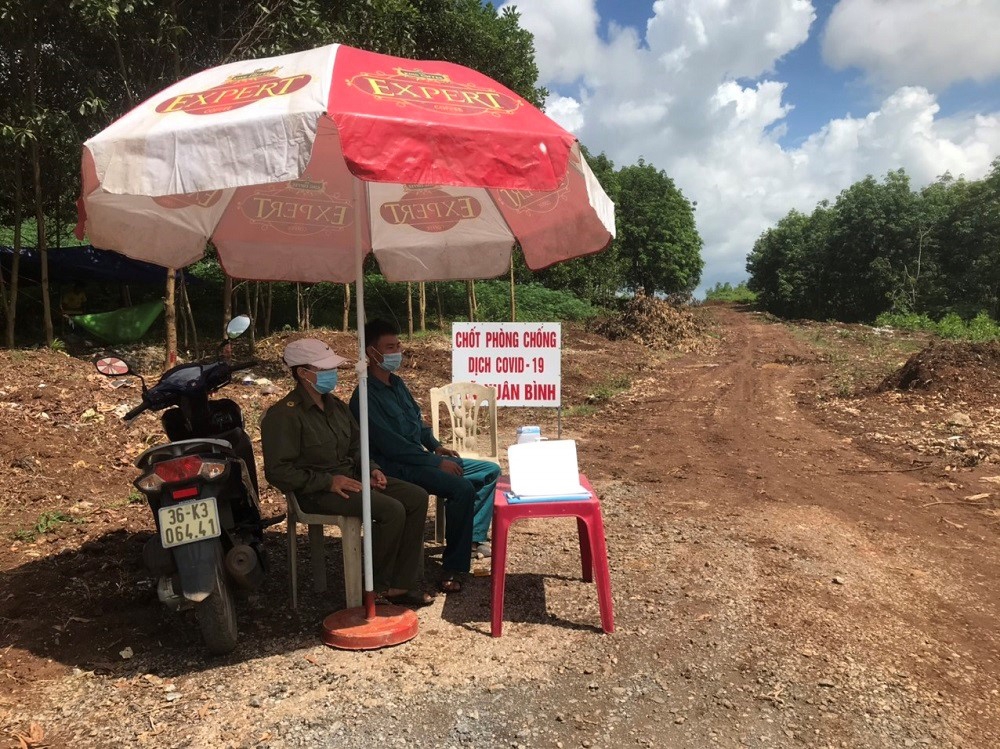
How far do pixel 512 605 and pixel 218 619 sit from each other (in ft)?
5.18

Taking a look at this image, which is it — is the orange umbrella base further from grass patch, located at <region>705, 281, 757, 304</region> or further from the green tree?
grass patch, located at <region>705, 281, 757, 304</region>

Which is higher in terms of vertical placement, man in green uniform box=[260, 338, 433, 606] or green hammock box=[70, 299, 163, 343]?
green hammock box=[70, 299, 163, 343]

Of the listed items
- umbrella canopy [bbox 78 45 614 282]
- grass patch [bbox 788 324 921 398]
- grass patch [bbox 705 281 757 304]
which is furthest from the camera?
grass patch [bbox 705 281 757 304]

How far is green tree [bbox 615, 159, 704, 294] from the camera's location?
46719mm

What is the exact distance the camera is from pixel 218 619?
324 centimetres

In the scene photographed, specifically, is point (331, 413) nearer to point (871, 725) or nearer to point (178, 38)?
point (871, 725)

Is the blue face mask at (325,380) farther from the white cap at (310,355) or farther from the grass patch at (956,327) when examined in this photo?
the grass patch at (956,327)

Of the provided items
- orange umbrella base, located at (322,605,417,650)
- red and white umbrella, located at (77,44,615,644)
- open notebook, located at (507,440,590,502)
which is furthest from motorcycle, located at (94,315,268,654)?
open notebook, located at (507,440,590,502)

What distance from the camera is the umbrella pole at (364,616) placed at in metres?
3.41

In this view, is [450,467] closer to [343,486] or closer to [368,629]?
[343,486]

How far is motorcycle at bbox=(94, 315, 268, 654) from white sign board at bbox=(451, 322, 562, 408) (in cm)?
310

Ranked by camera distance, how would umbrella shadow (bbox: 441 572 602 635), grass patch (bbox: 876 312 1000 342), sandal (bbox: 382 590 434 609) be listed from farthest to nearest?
grass patch (bbox: 876 312 1000 342) → sandal (bbox: 382 590 434 609) → umbrella shadow (bbox: 441 572 602 635)

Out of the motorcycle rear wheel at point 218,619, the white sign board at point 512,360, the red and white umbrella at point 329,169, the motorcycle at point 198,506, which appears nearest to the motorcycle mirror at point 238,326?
the motorcycle at point 198,506

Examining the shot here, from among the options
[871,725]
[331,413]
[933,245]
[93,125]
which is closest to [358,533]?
[331,413]
